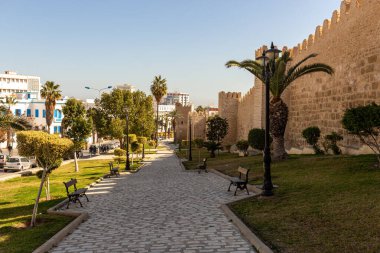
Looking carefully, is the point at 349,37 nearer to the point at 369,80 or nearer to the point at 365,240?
the point at 369,80

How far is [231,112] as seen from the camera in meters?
51.5

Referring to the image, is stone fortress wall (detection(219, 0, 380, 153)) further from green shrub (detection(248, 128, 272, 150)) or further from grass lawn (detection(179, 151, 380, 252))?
grass lawn (detection(179, 151, 380, 252))

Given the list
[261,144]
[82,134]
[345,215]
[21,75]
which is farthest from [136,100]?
[21,75]

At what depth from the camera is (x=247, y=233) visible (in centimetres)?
759

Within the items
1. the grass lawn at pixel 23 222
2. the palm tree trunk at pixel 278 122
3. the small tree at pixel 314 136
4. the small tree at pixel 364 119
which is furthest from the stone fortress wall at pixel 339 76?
the grass lawn at pixel 23 222

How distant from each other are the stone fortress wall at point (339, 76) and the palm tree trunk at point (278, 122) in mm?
3221

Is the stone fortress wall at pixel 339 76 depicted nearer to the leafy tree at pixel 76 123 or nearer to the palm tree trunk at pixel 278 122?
the palm tree trunk at pixel 278 122

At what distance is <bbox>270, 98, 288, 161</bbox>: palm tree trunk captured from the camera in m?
19.2

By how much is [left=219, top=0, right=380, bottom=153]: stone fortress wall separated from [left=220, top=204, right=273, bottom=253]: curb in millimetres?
9631

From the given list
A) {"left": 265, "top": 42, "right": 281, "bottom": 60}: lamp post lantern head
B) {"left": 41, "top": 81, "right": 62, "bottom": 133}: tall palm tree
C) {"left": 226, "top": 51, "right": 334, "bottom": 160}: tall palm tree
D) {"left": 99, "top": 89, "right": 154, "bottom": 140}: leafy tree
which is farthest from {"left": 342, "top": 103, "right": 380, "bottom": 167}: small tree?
{"left": 99, "top": 89, "right": 154, "bottom": 140}: leafy tree

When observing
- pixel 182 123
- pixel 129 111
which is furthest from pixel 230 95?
pixel 182 123

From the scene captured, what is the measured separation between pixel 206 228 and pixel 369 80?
12681mm

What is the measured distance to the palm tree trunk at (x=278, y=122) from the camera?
19156 millimetres

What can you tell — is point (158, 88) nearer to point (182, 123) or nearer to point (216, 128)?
point (182, 123)
